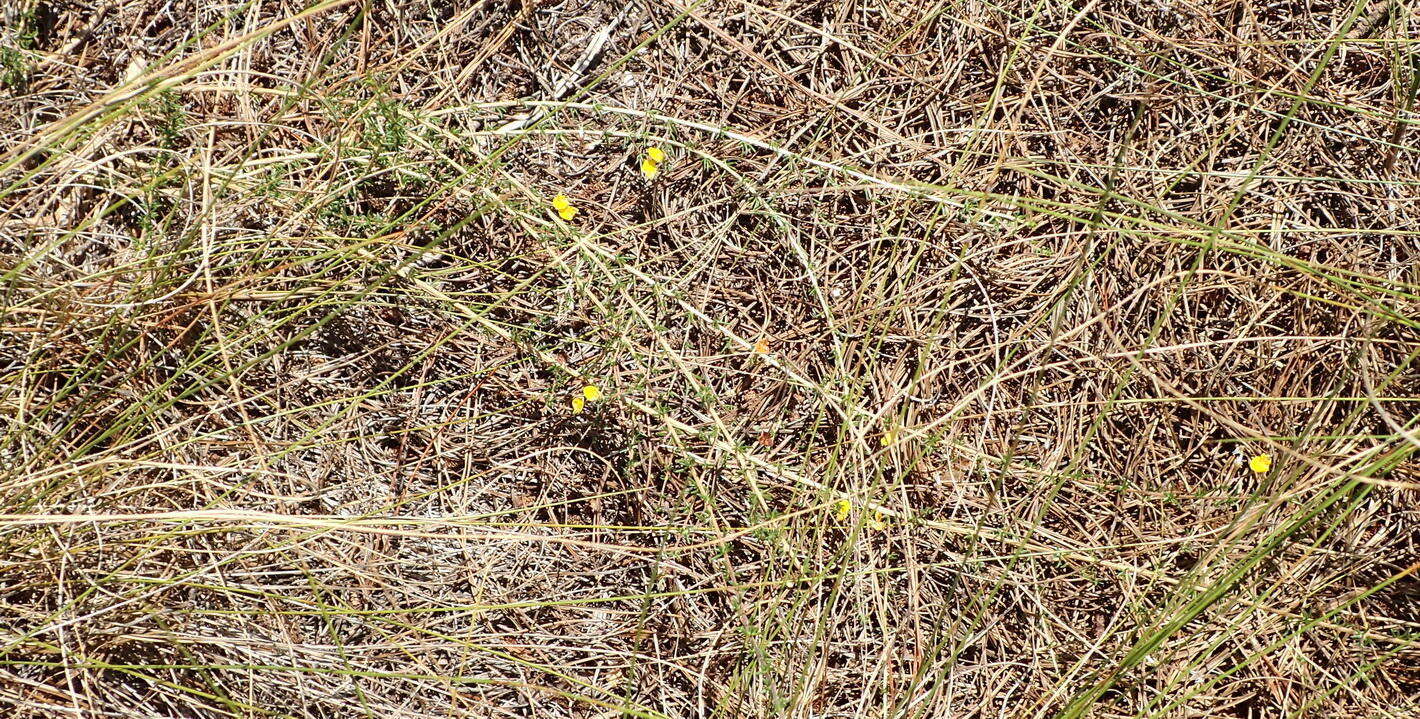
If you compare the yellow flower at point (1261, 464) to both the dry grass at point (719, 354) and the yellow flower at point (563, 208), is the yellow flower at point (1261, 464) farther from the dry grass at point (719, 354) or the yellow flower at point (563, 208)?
the yellow flower at point (563, 208)

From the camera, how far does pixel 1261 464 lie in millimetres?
2146

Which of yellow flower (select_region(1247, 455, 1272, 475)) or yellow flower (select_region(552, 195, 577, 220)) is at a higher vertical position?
yellow flower (select_region(552, 195, 577, 220))

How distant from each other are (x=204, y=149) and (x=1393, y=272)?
2601 millimetres

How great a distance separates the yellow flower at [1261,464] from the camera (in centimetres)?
214

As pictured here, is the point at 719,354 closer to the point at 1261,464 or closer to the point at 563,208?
the point at 563,208

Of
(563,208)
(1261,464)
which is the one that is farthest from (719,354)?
(1261,464)

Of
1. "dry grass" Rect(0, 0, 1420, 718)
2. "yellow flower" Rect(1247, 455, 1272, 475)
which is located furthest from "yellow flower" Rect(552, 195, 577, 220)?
"yellow flower" Rect(1247, 455, 1272, 475)

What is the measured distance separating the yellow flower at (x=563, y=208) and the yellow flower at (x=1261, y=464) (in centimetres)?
155

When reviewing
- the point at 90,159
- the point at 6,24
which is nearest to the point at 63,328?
the point at 90,159

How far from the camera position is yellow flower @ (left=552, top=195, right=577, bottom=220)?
2148 mm

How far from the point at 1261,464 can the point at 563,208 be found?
1.59 meters

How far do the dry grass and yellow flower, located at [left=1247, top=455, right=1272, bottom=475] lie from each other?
0.02 metres

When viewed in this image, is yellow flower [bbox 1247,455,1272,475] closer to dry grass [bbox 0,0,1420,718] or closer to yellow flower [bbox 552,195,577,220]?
dry grass [bbox 0,0,1420,718]

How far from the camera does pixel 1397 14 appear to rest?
2225mm
